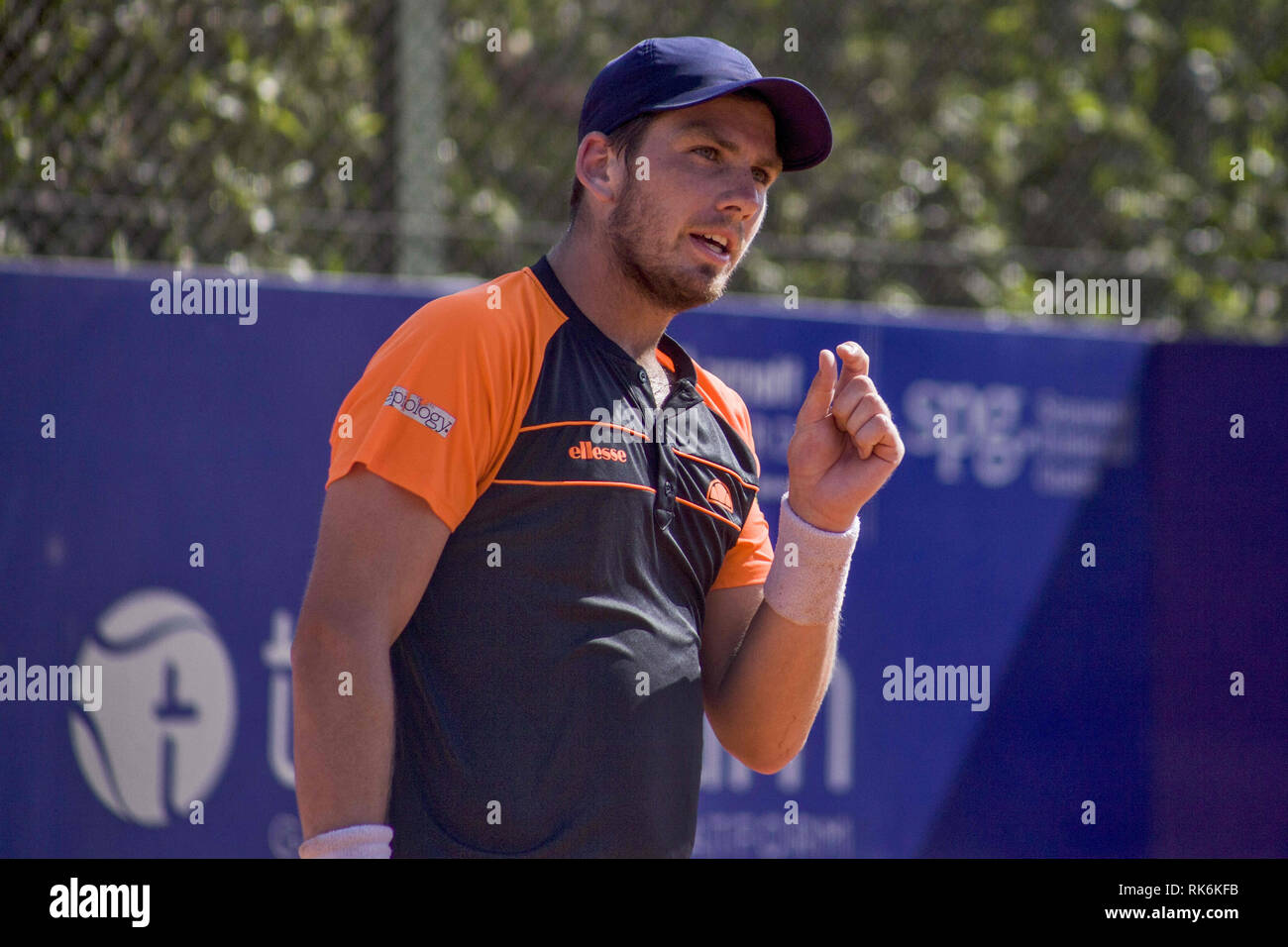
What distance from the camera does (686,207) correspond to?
8.45 ft

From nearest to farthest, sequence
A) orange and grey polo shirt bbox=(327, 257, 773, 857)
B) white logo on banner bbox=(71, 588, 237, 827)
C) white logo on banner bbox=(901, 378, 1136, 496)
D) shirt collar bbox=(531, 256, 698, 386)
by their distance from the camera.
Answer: orange and grey polo shirt bbox=(327, 257, 773, 857) < shirt collar bbox=(531, 256, 698, 386) < white logo on banner bbox=(71, 588, 237, 827) < white logo on banner bbox=(901, 378, 1136, 496)

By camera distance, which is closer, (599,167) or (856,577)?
(599,167)

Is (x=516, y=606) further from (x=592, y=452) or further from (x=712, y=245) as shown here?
(x=712, y=245)

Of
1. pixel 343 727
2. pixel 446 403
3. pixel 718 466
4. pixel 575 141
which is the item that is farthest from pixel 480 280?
pixel 343 727

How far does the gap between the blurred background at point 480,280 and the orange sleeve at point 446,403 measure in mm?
2306

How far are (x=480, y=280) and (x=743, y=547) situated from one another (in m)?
3.12

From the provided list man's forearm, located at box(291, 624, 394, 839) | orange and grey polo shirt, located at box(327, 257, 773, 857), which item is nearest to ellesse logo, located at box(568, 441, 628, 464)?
orange and grey polo shirt, located at box(327, 257, 773, 857)

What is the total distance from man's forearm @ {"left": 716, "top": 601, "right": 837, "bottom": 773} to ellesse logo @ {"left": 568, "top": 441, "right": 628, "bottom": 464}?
43 cm

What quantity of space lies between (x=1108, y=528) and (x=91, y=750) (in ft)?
12.0

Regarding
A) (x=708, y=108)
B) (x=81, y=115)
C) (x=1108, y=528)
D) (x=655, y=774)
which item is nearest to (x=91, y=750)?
(x=81, y=115)

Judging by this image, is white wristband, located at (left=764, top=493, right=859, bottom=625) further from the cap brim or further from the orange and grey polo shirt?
the cap brim

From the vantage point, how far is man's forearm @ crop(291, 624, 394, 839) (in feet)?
7.29
